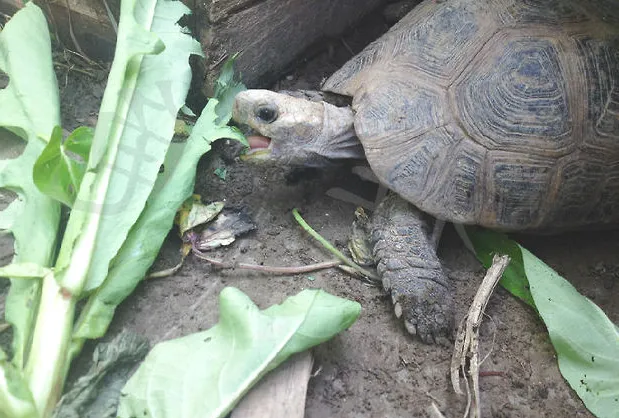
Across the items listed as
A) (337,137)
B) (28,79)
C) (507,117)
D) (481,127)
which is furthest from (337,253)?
(28,79)

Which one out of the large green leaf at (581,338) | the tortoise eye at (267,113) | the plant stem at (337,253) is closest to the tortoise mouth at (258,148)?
the tortoise eye at (267,113)

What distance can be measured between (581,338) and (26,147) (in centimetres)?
204

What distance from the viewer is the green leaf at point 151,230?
5.72ft

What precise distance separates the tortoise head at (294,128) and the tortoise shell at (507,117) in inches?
5.8

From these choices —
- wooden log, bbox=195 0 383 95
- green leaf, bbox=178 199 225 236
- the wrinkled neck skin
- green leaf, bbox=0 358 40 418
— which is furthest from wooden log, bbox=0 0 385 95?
green leaf, bbox=0 358 40 418

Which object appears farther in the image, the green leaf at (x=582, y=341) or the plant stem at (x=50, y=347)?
the green leaf at (x=582, y=341)

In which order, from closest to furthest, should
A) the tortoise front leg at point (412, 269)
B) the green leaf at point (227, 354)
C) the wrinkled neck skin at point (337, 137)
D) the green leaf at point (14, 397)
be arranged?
the green leaf at point (14, 397) < the green leaf at point (227, 354) < the tortoise front leg at point (412, 269) < the wrinkled neck skin at point (337, 137)

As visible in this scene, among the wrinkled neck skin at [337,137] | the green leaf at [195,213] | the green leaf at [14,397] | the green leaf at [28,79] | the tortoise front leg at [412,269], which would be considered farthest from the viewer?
the wrinkled neck skin at [337,137]

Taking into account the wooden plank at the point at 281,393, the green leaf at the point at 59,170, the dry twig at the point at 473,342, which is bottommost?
the dry twig at the point at 473,342

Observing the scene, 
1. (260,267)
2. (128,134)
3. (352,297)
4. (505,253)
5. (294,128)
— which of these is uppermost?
(128,134)

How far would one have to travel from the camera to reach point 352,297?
2176 mm

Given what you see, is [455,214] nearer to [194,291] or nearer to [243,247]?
[243,247]

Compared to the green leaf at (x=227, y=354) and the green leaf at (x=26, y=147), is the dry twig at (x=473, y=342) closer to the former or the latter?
the green leaf at (x=227, y=354)

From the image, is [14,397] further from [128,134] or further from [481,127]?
[481,127]
